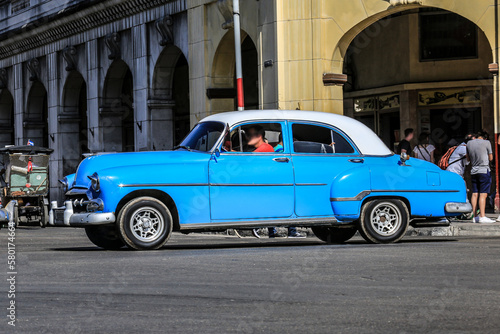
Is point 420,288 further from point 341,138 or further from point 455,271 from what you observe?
point 341,138

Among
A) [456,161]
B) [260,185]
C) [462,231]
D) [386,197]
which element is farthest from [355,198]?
[456,161]

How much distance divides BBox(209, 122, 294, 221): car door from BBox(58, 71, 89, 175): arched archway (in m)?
25.1

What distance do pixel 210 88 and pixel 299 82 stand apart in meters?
4.39

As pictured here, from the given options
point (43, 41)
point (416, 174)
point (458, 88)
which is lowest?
point (416, 174)

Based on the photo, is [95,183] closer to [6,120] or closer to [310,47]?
[310,47]

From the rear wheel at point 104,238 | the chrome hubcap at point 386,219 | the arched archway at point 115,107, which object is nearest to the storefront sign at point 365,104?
the arched archway at point 115,107

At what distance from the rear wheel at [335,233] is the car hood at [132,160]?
2.71 meters

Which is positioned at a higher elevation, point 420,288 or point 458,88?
point 458,88

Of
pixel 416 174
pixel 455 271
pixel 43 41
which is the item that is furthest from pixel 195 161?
pixel 43 41

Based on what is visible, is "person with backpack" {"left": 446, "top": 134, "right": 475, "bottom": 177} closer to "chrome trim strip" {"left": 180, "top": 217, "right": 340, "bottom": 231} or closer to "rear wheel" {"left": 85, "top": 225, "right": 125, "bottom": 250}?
"chrome trim strip" {"left": 180, "top": 217, "right": 340, "bottom": 231}

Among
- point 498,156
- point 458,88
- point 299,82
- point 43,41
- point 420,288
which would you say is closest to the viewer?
point 420,288

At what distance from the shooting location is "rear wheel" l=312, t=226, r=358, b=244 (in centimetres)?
1555

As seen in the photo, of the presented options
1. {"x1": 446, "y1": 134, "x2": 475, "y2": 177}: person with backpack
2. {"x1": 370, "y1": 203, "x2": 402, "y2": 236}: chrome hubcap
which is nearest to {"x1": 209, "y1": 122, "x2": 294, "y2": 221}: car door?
{"x1": 370, "y1": 203, "x2": 402, "y2": 236}: chrome hubcap

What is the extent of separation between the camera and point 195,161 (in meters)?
13.7
